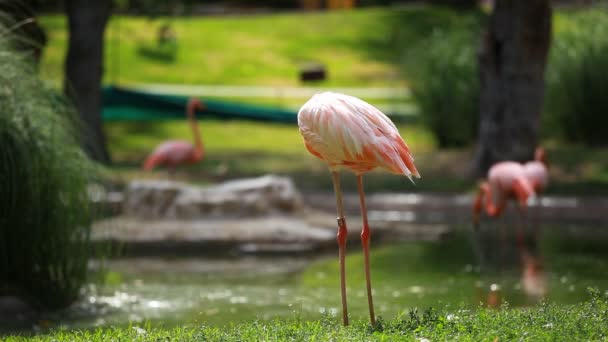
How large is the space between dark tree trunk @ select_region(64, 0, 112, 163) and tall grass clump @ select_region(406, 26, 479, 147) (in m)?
5.59

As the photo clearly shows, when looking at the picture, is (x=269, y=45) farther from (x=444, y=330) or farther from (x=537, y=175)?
(x=444, y=330)

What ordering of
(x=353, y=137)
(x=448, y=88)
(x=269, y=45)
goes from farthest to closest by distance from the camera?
(x=269, y=45)
(x=448, y=88)
(x=353, y=137)

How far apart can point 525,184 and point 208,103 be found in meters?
14.1

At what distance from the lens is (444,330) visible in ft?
18.7

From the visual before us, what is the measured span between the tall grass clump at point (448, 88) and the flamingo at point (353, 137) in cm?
1245

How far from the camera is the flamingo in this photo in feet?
19.7

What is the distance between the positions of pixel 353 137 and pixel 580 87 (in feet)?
40.1

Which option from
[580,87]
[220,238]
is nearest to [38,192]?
[220,238]

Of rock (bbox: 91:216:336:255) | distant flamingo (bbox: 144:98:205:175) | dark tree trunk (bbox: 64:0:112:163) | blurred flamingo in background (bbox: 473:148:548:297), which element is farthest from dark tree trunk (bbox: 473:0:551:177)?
dark tree trunk (bbox: 64:0:112:163)

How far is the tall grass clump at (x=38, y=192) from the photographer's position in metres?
8.16

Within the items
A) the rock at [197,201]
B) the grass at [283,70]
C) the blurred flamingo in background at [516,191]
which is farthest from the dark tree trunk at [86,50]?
the blurred flamingo in background at [516,191]

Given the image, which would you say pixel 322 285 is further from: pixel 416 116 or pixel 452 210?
pixel 416 116

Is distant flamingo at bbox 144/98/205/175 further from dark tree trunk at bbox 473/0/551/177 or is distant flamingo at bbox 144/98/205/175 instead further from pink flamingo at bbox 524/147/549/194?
pink flamingo at bbox 524/147/549/194

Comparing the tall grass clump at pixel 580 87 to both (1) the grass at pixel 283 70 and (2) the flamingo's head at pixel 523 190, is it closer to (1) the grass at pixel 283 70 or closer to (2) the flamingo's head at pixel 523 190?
(1) the grass at pixel 283 70
